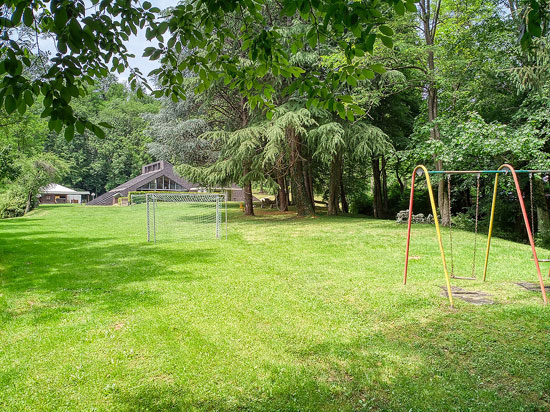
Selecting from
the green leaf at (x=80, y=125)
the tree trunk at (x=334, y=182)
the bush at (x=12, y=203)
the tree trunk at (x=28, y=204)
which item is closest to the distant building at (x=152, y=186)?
the tree trunk at (x=28, y=204)

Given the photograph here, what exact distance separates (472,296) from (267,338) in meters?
3.32

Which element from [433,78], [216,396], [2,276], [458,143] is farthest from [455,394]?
[433,78]

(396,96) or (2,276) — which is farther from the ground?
(396,96)

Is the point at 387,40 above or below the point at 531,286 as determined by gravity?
above

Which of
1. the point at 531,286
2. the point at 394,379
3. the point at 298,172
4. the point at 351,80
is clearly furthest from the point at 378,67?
the point at 298,172

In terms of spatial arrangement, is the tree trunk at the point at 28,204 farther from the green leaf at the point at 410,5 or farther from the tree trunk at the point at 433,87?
the green leaf at the point at 410,5

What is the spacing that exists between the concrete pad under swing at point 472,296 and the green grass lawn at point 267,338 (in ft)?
0.60

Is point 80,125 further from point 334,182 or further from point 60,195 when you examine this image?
point 60,195

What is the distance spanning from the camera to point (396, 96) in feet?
62.5

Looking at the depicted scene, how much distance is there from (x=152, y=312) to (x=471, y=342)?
12.6ft

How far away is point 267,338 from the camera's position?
4.06 metres

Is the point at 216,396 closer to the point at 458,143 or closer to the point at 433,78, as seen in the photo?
the point at 458,143

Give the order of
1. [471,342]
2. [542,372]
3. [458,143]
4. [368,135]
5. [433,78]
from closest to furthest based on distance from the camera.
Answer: [542,372]
[471,342]
[458,143]
[433,78]
[368,135]

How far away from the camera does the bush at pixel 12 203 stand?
24.4 m
